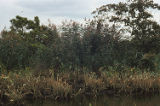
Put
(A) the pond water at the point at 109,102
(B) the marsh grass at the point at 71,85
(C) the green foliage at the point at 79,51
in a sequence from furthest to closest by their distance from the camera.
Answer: (C) the green foliage at the point at 79,51 < (B) the marsh grass at the point at 71,85 < (A) the pond water at the point at 109,102

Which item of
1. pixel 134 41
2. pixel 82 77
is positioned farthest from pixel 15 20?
pixel 82 77

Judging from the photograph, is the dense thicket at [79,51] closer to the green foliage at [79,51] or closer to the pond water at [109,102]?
the green foliage at [79,51]

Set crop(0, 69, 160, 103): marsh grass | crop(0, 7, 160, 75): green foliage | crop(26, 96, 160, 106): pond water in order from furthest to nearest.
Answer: crop(0, 7, 160, 75): green foliage → crop(0, 69, 160, 103): marsh grass → crop(26, 96, 160, 106): pond water

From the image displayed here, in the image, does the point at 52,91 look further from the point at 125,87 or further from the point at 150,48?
the point at 150,48

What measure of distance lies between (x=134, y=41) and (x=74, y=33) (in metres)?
5.02

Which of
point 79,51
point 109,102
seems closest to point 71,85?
point 109,102

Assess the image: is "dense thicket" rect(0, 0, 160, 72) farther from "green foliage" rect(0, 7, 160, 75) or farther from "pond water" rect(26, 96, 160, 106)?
"pond water" rect(26, 96, 160, 106)

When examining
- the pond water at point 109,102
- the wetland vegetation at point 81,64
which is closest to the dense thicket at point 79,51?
the wetland vegetation at point 81,64

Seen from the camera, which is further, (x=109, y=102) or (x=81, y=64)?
(x=81, y=64)

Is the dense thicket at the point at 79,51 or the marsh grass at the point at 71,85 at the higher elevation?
the dense thicket at the point at 79,51

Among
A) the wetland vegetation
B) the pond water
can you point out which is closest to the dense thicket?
the wetland vegetation

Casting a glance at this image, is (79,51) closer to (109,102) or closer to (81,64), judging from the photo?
(81,64)

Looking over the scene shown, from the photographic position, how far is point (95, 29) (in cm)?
1277

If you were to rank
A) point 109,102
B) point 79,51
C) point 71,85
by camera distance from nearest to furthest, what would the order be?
point 109,102 < point 71,85 < point 79,51
